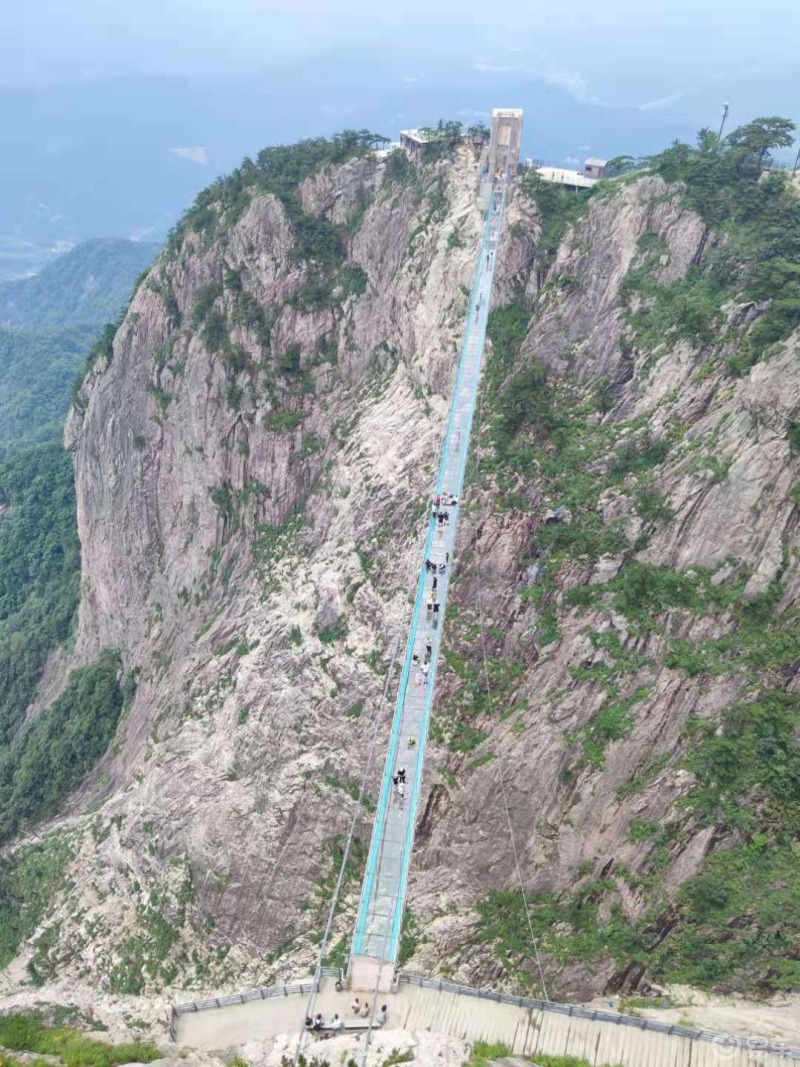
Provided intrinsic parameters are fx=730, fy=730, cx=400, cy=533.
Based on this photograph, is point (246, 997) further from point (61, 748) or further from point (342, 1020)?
point (61, 748)

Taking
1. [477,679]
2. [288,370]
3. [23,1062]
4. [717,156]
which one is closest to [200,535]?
[288,370]

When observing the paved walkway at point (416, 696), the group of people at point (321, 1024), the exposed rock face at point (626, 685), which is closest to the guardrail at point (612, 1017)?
the paved walkway at point (416, 696)

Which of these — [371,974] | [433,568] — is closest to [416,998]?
[371,974]

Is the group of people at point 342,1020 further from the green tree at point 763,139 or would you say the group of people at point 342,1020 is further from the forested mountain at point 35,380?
the forested mountain at point 35,380

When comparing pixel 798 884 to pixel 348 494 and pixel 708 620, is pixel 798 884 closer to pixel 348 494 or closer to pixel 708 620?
pixel 708 620

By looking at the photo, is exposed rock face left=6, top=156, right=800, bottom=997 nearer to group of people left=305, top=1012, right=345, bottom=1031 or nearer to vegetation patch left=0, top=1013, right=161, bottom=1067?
group of people left=305, top=1012, right=345, bottom=1031
